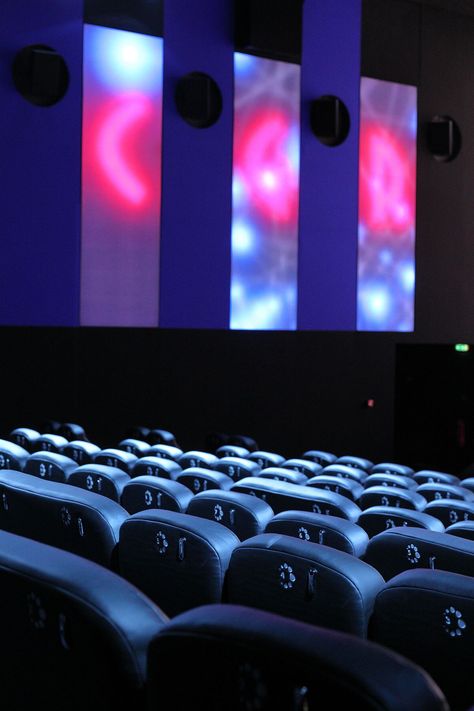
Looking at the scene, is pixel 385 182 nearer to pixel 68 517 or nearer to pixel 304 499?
pixel 304 499

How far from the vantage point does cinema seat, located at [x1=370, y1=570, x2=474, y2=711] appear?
5.51 feet

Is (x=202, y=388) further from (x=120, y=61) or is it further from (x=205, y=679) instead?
(x=205, y=679)

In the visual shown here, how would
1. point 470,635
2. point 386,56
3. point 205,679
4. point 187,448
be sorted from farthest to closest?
point 386,56 → point 187,448 → point 470,635 → point 205,679

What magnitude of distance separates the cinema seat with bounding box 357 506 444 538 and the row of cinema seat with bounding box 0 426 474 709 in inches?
23.8

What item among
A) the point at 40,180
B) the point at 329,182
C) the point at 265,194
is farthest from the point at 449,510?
the point at 329,182

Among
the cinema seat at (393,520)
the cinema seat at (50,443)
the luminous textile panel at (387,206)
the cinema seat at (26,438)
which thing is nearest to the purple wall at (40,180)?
the cinema seat at (26,438)

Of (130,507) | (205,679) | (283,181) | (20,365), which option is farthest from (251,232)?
(205,679)

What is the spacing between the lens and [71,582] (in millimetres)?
1135

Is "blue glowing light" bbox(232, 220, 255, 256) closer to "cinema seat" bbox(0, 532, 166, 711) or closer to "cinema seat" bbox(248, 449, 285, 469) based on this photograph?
"cinema seat" bbox(248, 449, 285, 469)

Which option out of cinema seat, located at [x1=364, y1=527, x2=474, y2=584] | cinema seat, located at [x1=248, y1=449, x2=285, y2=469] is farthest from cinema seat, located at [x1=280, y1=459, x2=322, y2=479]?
cinema seat, located at [x1=364, y1=527, x2=474, y2=584]

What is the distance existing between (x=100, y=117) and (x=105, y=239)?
1.24 metres

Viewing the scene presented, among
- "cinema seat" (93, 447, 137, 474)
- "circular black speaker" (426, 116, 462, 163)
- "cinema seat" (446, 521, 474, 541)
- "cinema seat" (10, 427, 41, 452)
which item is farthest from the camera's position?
"circular black speaker" (426, 116, 462, 163)

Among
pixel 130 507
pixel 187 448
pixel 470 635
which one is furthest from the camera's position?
pixel 187 448

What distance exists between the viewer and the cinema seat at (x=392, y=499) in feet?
13.5
